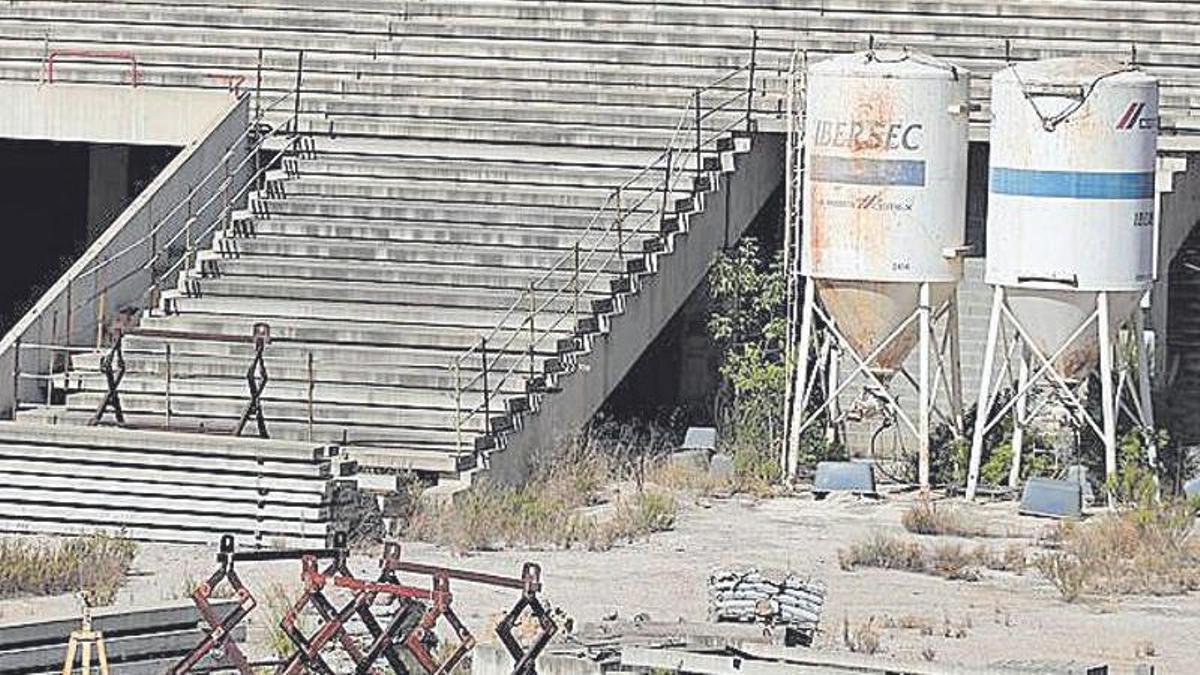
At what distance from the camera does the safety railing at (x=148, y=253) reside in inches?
1168

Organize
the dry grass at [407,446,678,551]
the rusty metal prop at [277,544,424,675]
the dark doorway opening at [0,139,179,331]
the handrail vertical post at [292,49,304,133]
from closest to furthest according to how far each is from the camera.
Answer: the rusty metal prop at [277,544,424,675] → the dry grass at [407,446,678,551] → the handrail vertical post at [292,49,304,133] → the dark doorway opening at [0,139,179,331]

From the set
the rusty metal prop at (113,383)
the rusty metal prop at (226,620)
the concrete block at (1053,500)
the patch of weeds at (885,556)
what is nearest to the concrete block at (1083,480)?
the concrete block at (1053,500)

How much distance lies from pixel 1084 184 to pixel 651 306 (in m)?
4.28

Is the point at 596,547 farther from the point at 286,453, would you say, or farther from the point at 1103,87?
the point at 1103,87

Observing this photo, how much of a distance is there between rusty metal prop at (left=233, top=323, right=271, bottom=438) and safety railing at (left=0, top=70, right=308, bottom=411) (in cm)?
218

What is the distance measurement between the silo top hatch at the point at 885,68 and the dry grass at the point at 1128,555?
4170 millimetres

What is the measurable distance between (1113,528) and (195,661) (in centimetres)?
1065

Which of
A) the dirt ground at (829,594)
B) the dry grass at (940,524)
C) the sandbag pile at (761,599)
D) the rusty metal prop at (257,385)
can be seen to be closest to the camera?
the sandbag pile at (761,599)

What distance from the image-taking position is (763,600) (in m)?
20.4

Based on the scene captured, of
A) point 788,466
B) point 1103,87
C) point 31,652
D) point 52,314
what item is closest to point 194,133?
point 52,314

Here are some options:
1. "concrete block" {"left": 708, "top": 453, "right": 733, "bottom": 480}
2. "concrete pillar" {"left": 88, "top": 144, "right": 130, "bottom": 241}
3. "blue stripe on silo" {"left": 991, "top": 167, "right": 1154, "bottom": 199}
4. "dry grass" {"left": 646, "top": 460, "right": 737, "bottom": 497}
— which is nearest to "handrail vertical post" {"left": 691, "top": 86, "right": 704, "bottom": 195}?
"concrete block" {"left": 708, "top": 453, "right": 733, "bottom": 480}

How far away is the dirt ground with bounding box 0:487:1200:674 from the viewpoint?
21953mm

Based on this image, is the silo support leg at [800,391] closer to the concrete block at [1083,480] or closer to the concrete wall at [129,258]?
the concrete block at [1083,480]

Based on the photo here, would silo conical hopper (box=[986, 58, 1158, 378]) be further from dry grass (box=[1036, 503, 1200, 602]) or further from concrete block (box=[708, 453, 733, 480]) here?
concrete block (box=[708, 453, 733, 480])
